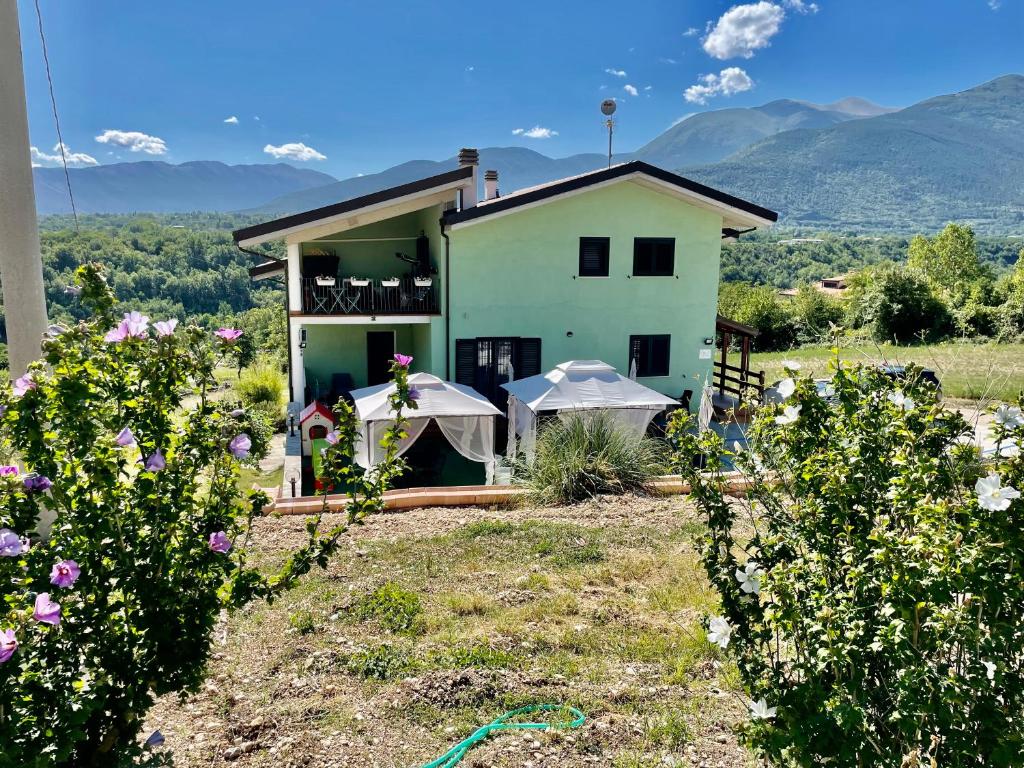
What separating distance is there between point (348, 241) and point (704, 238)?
10.2 metres

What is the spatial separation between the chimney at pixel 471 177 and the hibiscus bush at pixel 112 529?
15.2 meters

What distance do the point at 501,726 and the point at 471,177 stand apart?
1543cm

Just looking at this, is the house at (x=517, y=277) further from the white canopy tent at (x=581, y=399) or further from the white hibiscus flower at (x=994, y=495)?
the white hibiscus flower at (x=994, y=495)

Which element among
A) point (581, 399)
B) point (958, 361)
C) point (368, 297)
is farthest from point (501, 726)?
point (958, 361)

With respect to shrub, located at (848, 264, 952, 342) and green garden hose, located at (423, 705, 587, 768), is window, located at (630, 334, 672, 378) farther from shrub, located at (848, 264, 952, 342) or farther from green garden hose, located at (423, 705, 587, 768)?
shrub, located at (848, 264, 952, 342)

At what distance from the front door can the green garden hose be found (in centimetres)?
1654

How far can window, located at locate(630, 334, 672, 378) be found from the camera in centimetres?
1959

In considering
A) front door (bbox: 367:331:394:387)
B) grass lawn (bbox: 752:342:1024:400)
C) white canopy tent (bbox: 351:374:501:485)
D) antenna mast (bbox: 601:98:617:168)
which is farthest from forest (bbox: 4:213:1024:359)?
antenna mast (bbox: 601:98:617:168)

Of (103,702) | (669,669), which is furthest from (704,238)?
(103,702)

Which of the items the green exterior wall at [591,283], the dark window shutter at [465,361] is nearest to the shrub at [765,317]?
the green exterior wall at [591,283]

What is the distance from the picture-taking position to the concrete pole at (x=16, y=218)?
5.62 m

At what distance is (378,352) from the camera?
2111 cm

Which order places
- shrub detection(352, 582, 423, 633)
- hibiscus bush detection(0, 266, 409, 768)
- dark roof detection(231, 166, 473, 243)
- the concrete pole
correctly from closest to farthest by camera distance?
hibiscus bush detection(0, 266, 409, 768)
the concrete pole
shrub detection(352, 582, 423, 633)
dark roof detection(231, 166, 473, 243)

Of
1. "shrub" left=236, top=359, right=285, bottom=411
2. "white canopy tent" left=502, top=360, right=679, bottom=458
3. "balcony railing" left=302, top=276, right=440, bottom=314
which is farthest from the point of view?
"shrub" left=236, top=359, right=285, bottom=411
